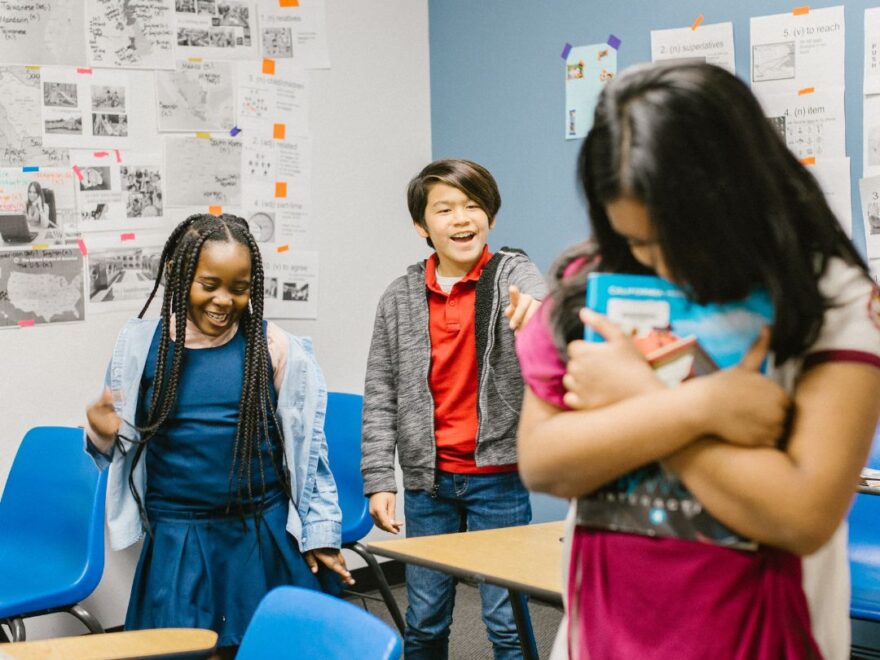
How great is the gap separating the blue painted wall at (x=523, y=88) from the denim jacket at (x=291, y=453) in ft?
5.23

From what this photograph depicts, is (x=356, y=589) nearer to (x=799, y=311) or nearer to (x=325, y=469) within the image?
(x=325, y=469)

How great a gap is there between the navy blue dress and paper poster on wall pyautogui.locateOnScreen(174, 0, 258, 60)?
1660mm

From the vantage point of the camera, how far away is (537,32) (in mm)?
3830

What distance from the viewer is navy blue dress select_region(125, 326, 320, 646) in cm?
212

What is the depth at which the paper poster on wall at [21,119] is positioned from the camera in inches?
124

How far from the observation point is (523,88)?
12.8ft

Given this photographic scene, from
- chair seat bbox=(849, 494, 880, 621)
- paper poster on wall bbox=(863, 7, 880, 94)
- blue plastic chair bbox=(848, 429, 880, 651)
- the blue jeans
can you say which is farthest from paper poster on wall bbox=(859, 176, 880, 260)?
the blue jeans

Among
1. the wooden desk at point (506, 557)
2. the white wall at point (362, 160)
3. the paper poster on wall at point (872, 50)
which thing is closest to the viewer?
the wooden desk at point (506, 557)

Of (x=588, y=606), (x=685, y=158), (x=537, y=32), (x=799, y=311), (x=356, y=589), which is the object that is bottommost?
(x=356, y=589)

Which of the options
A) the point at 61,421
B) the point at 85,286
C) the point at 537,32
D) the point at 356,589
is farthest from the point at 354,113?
the point at 356,589

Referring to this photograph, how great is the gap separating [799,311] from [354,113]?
334 centimetres

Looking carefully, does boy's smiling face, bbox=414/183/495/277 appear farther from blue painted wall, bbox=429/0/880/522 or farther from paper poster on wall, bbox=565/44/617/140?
paper poster on wall, bbox=565/44/617/140

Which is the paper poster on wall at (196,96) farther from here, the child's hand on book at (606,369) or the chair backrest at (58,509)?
the child's hand on book at (606,369)

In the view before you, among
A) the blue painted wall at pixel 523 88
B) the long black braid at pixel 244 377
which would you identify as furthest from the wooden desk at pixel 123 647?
the blue painted wall at pixel 523 88
